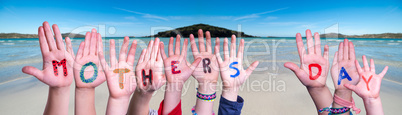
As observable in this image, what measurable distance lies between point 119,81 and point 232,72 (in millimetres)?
1210

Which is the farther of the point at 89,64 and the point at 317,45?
the point at 317,45

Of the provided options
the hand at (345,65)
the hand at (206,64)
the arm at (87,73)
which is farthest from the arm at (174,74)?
the hand at (345,65)

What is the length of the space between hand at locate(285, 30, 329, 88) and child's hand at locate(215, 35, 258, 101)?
52 cm

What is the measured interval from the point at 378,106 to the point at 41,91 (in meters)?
5.77

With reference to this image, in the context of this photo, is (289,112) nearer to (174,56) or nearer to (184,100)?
(184,100)

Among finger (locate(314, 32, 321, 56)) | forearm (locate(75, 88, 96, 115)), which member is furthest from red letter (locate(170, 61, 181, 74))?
finger (locate(314, 32, 321, 56))

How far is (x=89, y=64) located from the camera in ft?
6.55

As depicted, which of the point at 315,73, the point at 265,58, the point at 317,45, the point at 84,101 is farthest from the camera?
the point at 265,58

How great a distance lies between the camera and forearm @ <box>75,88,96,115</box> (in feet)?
5.89

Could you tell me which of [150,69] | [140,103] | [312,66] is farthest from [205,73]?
[312,66]

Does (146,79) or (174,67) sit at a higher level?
(174,67)

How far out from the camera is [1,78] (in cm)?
525

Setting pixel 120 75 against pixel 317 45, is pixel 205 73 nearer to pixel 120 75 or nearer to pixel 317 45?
pixel 120 75

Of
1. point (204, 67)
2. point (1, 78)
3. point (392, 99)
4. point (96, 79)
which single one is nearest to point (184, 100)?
point (204, 67)
